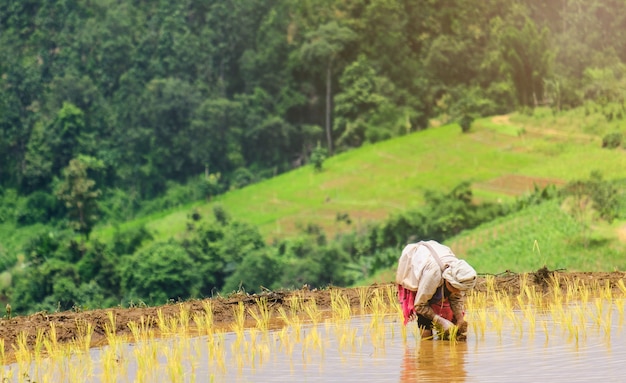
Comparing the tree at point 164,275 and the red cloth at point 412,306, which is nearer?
the red cloth at point 412,306

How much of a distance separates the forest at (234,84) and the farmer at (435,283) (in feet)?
122

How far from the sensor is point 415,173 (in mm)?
49000

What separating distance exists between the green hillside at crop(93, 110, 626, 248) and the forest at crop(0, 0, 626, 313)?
1437mm

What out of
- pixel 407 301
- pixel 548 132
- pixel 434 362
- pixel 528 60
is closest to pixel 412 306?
pixel 407 301

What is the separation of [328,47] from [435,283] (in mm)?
51170

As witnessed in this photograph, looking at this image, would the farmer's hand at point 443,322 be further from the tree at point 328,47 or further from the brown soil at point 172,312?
the tree at point 328,47

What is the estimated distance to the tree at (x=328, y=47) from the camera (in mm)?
60250

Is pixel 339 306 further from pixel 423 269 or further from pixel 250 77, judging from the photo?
pixel 250 77

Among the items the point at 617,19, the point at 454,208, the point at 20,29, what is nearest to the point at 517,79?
the point at 617,19

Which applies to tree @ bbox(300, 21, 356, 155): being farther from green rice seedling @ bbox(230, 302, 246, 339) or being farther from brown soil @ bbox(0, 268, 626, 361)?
green rice seedling @ bbox(230, 302, 246, 339)

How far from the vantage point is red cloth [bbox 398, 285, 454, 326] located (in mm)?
9781

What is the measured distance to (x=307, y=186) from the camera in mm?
50781

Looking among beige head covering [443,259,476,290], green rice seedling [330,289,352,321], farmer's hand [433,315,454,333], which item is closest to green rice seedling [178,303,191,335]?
green rice seedling [330,289,352,321]

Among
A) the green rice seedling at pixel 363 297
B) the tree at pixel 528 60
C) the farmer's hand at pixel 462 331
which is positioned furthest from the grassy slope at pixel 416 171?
the farmer's hand at pixel 462 331
